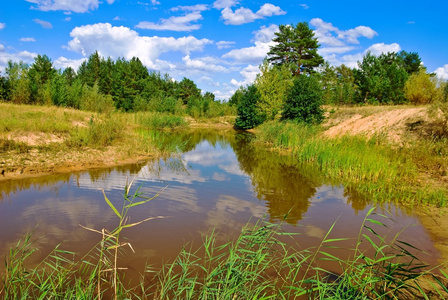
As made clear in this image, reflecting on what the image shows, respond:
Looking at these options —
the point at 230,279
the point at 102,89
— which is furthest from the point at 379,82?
the point at 102,89

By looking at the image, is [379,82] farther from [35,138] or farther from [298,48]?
[35,138]

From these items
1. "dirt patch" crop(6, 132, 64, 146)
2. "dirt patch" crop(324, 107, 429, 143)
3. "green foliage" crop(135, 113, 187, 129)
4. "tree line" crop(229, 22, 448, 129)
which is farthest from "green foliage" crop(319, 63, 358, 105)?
"dirt patch" crop(6, 132, 64, 146)

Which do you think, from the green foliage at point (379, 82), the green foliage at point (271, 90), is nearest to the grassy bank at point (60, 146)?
the green foliage at point (271, 90)

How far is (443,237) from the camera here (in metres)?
5.61

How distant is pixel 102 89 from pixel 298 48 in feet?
116

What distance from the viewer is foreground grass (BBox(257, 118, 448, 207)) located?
799cm

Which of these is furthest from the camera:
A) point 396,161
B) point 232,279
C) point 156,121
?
point 156,121

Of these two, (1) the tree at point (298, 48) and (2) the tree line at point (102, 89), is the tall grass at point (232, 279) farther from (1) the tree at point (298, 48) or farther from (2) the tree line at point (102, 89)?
(1) the tree at point (298, 48)

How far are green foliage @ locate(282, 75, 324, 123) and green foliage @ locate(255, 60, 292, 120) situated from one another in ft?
26.3

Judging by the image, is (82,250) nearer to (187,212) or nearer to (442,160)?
(187,212)

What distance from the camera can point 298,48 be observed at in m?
38.8

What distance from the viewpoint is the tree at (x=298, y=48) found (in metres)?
37.6

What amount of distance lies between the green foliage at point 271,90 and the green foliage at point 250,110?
5.23ft

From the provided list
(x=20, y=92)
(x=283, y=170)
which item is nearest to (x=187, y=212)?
(x=283, y=170)
